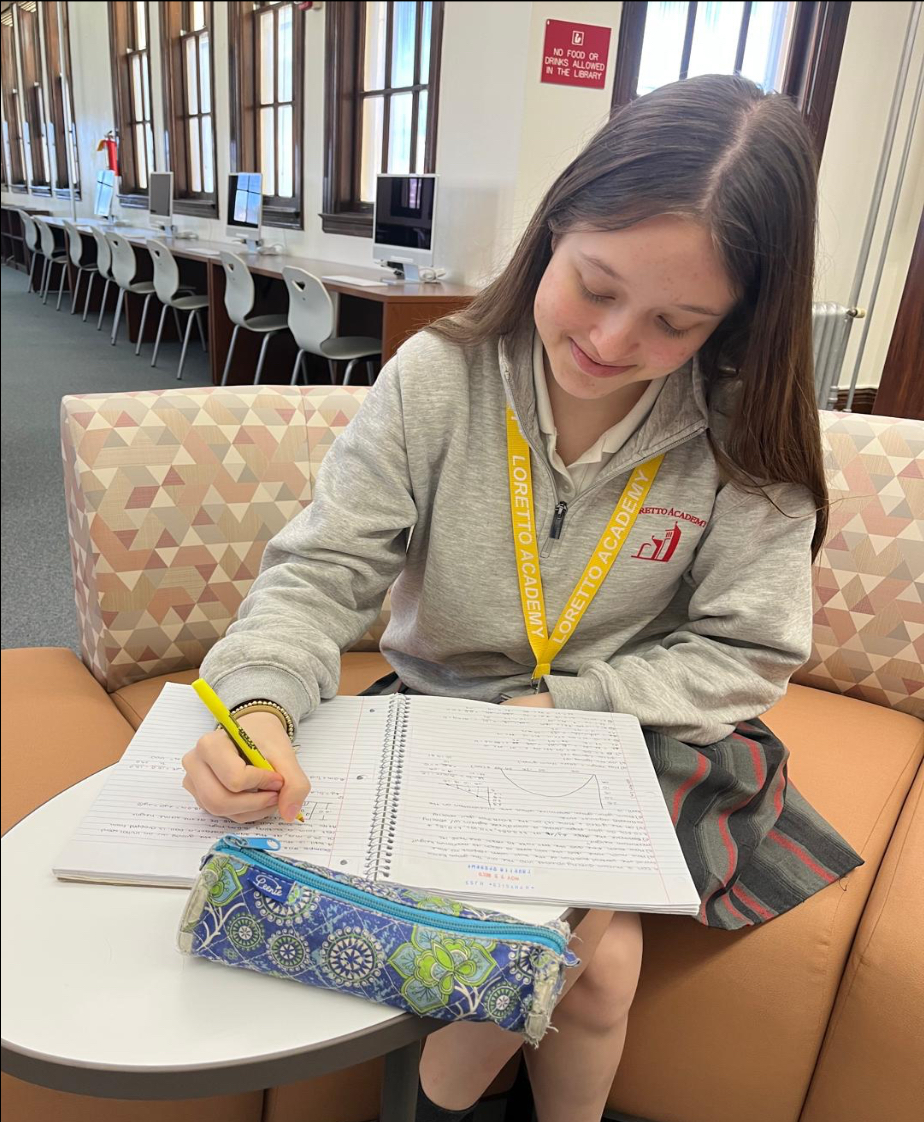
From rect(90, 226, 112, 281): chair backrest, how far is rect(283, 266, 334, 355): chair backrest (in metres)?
2.68

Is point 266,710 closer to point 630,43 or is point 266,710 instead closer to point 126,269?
point 630,43

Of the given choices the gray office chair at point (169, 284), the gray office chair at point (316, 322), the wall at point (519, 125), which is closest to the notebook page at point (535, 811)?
the wall at point (519, 125)

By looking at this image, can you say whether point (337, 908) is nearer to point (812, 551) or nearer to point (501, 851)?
point (501, 851)

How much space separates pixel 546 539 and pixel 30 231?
793cm

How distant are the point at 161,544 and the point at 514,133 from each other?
2614mm

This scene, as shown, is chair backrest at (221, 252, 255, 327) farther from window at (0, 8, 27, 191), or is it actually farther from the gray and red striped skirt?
the gray and red striped skirt

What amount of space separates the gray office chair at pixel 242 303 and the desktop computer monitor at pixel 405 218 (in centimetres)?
67

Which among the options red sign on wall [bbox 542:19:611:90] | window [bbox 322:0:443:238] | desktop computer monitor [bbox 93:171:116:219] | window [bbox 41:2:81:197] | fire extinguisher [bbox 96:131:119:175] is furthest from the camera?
desktop computer monitor [bbox 93:171:116:219]

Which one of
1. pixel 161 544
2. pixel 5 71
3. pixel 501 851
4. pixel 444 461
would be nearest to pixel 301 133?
pixel 5 71

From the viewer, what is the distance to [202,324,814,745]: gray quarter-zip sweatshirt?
2.70ft

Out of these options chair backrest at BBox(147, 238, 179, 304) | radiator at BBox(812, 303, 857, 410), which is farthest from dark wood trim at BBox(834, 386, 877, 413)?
chair backrest at BBox(147, 238, 179, 304)

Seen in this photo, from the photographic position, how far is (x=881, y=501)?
4.31ft

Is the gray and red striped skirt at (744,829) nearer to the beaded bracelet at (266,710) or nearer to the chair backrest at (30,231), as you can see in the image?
the beaded bracelet at (266,710)

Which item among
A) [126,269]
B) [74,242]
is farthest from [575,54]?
[74,242]
